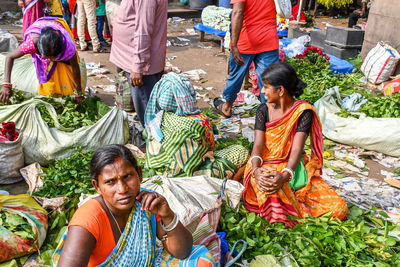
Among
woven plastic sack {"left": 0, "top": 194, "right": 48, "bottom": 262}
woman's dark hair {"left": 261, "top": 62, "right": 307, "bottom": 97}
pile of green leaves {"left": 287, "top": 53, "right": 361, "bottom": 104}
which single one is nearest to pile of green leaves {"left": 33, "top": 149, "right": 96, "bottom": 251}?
woven plastic sack {"left": 0, "top": 194, "right": 48, "bottom": 262}

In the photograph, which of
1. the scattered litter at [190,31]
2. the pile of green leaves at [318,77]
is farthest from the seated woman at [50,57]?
the scattered litter at [190,31]

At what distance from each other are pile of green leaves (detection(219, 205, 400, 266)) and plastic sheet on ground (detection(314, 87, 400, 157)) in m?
1.64

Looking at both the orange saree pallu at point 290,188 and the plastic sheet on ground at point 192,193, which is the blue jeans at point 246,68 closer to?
the orange saree pallu at point 290,188

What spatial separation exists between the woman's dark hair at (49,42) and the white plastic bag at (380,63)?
15.8 ft

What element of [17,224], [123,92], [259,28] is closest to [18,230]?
[17,224]

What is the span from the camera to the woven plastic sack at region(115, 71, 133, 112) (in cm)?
477

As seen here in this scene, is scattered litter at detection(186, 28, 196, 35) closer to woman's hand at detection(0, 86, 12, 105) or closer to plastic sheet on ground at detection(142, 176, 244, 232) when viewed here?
woman's hand at detection(0, 86, 12, 105)

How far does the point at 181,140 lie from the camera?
3107 millimetres

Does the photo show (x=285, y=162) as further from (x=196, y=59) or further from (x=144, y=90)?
(x=196, y=59)

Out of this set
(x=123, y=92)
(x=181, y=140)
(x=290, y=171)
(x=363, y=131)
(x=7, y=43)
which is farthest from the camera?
(x=7, y=43)

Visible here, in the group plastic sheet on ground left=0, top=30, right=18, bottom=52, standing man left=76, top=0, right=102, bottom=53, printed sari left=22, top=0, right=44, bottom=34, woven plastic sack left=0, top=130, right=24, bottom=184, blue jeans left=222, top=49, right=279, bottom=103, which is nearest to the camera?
woven plastic sack left=0, top=130, right=24, bottom=184

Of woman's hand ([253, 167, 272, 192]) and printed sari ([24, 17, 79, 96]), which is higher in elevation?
printed sari ([24, 17, 79, 96])

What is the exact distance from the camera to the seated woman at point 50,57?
3.65 meters

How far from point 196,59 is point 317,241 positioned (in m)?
6.07
